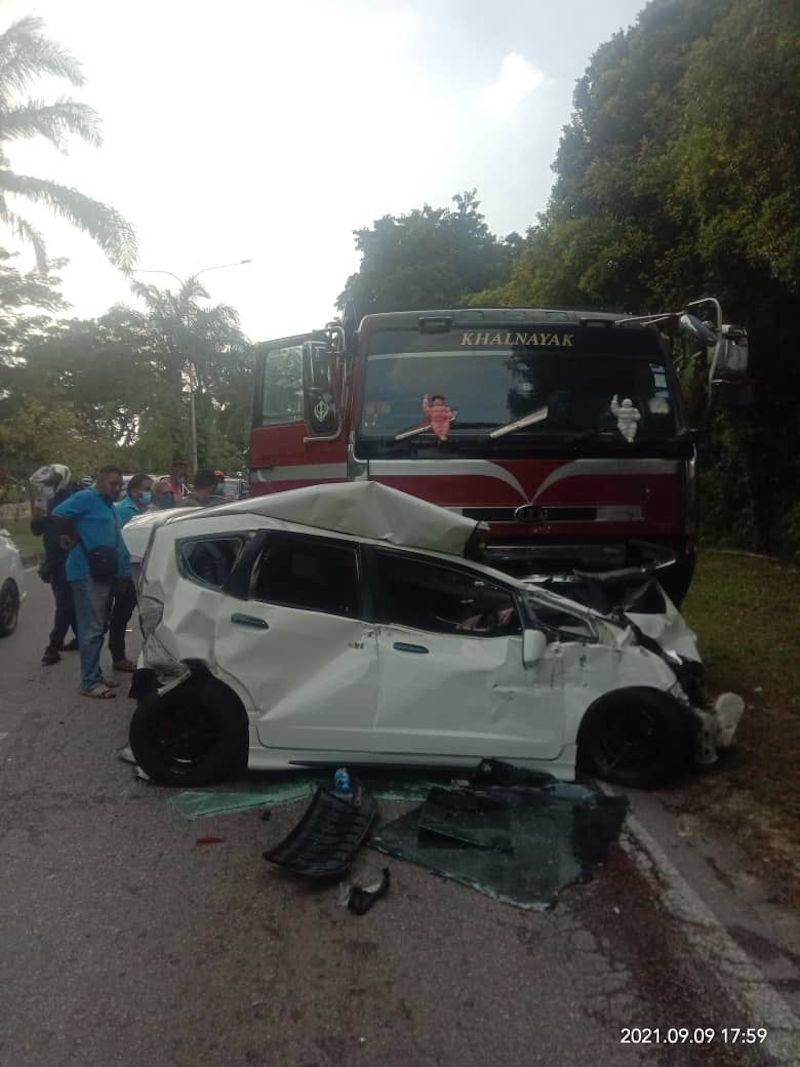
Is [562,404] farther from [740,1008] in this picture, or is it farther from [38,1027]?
[38,1027]

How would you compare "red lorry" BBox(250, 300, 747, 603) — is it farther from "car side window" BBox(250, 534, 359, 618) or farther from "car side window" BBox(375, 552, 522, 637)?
"car side window" BBox(250, 534, 359, 618)

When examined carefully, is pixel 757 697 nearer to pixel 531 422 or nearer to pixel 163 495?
pixel 531 422

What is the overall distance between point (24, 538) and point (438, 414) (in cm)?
2105

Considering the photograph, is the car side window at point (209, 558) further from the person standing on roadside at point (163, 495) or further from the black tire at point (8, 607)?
the person standing on roadside at point (163, 495)

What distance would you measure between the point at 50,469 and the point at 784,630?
746 centimetres

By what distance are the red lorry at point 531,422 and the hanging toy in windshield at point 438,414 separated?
0.04ft

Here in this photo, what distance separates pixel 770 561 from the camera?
17.4 metres

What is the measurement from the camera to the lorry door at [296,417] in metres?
7.35

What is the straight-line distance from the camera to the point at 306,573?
18.1 ft

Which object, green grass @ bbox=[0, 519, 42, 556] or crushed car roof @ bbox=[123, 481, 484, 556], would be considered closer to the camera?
crushed car roof @ bbox=[123, 481, 484, 556]

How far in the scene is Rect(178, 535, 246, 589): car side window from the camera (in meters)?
5.56

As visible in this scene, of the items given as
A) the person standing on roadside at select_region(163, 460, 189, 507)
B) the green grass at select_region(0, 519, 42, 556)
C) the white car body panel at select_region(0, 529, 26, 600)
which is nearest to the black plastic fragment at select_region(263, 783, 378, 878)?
the white car body panel at select_region(0, 529, 26, 600)

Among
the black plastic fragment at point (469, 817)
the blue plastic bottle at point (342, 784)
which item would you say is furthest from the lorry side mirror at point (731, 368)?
the blue plastic bottle at point (342, 784)

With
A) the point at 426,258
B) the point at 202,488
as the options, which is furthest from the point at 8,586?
the point at 426,258
